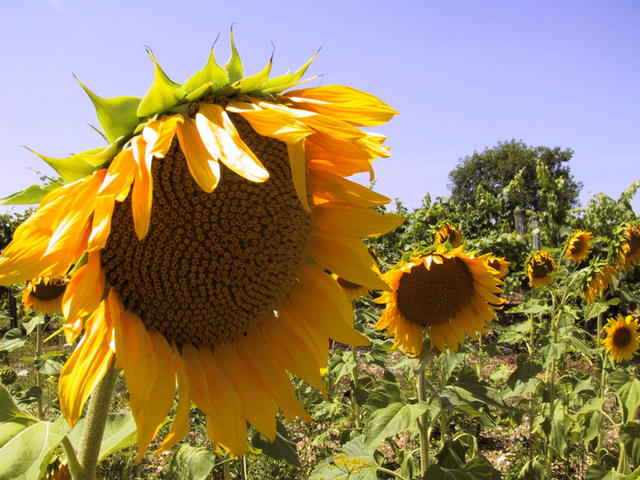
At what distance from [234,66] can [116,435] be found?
2.62 ft

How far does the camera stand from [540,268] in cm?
527

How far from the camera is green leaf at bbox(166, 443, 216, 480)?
1.66 meters

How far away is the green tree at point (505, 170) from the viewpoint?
34031mm

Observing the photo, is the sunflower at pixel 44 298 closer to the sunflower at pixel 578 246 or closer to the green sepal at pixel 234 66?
the green sepal at pixel 234 66

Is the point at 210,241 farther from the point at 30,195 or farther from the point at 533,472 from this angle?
the point at 533,472

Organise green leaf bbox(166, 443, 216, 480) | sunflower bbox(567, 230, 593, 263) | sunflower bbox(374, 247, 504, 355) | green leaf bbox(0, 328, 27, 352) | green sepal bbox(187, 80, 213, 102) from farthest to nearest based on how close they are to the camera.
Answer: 1. sunflower bbox(567, 230, 593, 263)
2. green leaf bbox(0, 328, 27, 352)
3. sunflower bbox(374, 247, 504, 355)
4. green leaf bbox(166, 443, 216, 480)
5. green sepal bbox(187, 80, 213, 102)

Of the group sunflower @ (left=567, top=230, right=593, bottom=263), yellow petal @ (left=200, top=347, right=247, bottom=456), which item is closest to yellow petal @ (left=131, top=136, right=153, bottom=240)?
yellow petal @ (left=200, top=347, right=247, bottom=456)

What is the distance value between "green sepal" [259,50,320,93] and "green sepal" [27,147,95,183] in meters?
0.33

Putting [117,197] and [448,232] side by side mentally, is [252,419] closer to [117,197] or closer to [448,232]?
[117,197]

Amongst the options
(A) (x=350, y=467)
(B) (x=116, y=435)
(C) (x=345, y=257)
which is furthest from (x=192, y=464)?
(C) (x=345, y=257)

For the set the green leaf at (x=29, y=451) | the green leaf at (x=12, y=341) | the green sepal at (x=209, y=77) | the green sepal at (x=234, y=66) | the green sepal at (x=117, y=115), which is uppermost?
the green sepal at (x=234, y=66)

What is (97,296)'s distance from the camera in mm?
732

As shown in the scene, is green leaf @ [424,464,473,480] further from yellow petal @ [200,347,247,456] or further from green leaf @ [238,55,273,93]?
green leaf @ [238,55,273,93]

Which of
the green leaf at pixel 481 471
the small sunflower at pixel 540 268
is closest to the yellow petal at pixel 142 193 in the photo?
the green leaf at pixel 481 471
